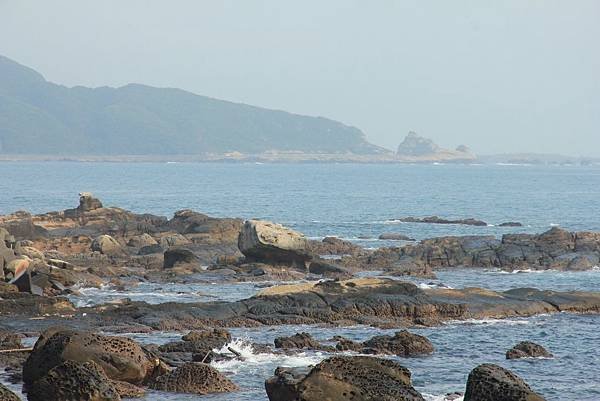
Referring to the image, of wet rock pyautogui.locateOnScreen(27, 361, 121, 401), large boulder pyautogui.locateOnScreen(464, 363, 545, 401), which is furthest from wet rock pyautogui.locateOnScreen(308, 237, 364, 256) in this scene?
large boulder pyautogui.locateOnScreen(464, 363, 545, 401)

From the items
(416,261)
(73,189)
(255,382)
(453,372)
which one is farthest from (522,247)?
(73,189)

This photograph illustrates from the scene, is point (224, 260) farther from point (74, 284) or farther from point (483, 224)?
point (483, 224)

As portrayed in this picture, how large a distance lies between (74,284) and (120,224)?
26798mm

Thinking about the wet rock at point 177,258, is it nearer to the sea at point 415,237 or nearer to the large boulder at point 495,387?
the sea at point 415,237

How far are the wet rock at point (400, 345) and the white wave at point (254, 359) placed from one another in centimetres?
186

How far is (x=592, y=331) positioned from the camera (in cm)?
3834

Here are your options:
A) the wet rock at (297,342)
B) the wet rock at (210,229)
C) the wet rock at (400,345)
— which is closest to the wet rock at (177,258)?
the wet rock at (210,229)

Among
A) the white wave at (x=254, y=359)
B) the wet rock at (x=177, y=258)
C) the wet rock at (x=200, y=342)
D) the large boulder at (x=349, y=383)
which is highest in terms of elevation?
the large boulder at (x=349, y=383)

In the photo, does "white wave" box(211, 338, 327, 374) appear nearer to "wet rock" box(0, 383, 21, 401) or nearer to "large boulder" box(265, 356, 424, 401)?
"large boulder" box(265, 356, 424, 401)

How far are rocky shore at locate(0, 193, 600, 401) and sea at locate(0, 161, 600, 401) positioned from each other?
95 centimetres

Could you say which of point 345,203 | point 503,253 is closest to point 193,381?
point 503,253

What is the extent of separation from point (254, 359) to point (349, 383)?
10.3 metres

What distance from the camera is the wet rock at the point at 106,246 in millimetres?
60281

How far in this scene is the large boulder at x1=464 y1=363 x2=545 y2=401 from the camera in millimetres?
19953
